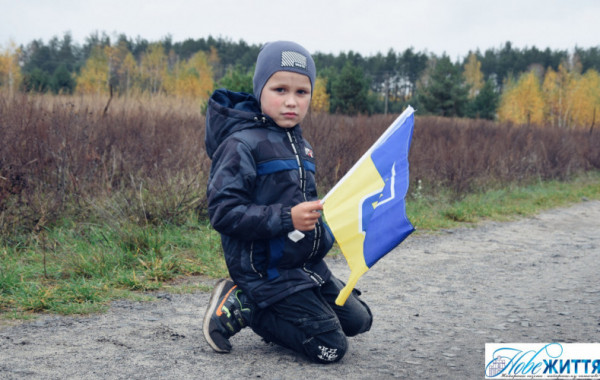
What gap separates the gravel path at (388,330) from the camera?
2.66 metres

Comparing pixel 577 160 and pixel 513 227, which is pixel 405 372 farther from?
pixel 577 160

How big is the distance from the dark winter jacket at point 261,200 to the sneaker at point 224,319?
127 mm

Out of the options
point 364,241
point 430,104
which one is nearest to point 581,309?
point 364,241

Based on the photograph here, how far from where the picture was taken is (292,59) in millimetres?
2705

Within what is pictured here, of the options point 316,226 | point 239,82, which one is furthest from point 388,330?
point 239,82

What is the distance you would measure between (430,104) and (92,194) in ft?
135

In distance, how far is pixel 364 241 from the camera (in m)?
2.66

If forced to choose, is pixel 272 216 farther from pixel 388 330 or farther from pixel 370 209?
pixel 388 330

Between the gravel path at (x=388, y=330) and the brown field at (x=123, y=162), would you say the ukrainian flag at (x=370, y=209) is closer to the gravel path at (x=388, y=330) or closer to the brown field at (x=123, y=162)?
the gravel path at (x=388, y=330)

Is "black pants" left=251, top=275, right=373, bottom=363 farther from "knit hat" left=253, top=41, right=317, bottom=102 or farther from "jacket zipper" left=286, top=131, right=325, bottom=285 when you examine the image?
"knit hat" left=253, top=41, right=317, bottom=102

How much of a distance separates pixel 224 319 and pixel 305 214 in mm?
723

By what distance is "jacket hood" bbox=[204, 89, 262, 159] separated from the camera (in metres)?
2.79
